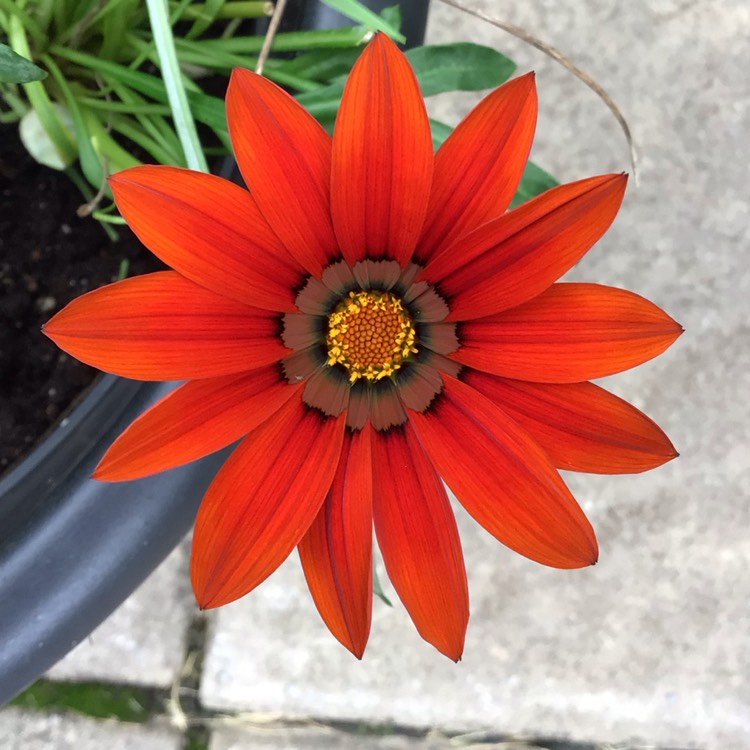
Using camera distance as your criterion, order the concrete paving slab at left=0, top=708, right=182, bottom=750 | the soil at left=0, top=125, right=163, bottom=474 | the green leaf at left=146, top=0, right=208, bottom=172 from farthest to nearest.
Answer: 1. the concrete paving slab at left=0, top=708, right=182, bottom=750
2. the soil at left=0, top=125, right=163, bottom=474
3. the green leaf at left=146, top=0, right=208, bottom=172

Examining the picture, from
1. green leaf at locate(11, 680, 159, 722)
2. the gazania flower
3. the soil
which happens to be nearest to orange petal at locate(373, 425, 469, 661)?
the gazania flower

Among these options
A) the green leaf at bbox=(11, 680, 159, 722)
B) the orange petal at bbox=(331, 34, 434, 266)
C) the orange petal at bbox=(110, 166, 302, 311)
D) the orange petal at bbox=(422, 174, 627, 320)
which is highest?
the orange petal at bbox=(331, 34, 434, 266)

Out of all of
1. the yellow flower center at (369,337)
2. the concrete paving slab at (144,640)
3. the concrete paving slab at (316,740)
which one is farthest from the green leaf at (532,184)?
the concrete paving slab at (316,740)

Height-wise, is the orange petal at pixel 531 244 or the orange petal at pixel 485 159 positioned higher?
the orange petal at pixel 485 159

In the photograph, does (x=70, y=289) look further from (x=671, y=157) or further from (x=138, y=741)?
(x=671, y=157)

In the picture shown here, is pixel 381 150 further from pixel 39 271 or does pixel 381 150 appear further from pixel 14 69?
pixel 39 271

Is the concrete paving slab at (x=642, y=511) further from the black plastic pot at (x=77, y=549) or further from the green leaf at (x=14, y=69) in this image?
the green leaf at (x=14, y=69)

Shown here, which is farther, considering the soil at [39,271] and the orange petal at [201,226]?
the soil at [39,271]

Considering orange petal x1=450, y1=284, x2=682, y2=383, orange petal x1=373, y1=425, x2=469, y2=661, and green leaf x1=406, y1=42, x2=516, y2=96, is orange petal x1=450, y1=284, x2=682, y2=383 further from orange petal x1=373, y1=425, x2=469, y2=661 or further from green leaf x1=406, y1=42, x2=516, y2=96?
green leaf x1=406, y1=42, x2=516, y2=96
